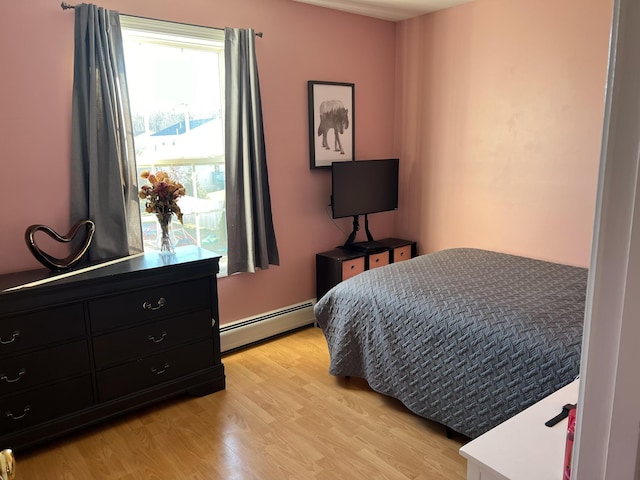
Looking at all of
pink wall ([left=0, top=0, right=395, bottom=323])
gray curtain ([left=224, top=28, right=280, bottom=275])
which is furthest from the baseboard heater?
gray curtain ([left=224, top=28, right=280, bottom=275])

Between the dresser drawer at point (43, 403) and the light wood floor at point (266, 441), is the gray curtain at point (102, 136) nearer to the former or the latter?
the dresser drawer at point (43, 403)

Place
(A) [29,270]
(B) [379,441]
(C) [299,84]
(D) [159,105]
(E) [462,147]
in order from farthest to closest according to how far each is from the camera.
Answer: (E) [462,147]
(C) [299,84]
(D) [159,105]
(A) [29,270]
(B) [379,441]

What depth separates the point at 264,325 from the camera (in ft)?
12.3

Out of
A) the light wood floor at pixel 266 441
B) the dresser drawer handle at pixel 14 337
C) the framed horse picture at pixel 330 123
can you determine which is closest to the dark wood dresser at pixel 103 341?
the dresser drawer handle at pixel 14 337

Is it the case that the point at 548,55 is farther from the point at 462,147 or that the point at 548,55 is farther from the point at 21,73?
the point at 21,73

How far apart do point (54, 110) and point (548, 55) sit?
125 inches

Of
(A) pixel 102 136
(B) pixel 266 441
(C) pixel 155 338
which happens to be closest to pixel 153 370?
(C) pixel 155 338

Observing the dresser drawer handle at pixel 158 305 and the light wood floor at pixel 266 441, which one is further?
the dresser drawer handle at pixel 158 305

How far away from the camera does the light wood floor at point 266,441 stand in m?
2.28

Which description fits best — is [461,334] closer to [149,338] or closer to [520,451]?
[520,451]

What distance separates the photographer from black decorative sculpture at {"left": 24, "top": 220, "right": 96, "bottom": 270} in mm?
2502

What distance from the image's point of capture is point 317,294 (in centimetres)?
412

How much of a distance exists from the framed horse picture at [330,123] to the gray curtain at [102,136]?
4.79ft

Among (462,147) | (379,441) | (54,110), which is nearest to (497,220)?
(462,147)
